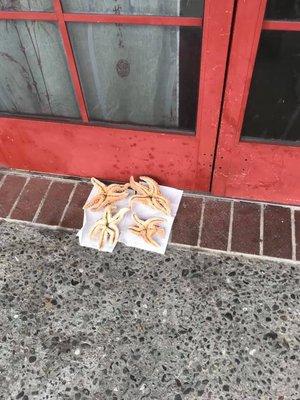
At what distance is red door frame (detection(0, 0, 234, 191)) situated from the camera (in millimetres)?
1874

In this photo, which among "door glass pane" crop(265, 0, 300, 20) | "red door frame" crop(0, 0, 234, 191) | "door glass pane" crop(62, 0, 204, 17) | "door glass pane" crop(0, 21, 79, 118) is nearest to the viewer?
"door glass pane" crop(265, 0, 300, 20)

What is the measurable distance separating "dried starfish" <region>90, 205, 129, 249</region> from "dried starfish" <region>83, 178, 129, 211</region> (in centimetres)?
12

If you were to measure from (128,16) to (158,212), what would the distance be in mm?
1200

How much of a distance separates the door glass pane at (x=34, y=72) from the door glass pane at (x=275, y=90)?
108 cm

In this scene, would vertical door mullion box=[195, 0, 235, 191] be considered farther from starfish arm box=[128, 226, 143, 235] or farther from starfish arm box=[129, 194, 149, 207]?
starfish arm box=[128, 226, 143, 235]

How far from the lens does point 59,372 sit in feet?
6.42

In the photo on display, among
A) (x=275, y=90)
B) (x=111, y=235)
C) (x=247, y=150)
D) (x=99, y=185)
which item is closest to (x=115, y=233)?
(x=111, y=235)

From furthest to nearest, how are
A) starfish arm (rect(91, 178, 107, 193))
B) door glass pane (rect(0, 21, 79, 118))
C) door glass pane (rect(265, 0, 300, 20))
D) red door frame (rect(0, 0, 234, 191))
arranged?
starfish arm (rect(91, 178, 107, 193))
door glass pane (rect(0, 21, 79, 118))
red door frame (rect(0, 0, 234, 191))
door glass pane (rect(265, 0, 300, 20))

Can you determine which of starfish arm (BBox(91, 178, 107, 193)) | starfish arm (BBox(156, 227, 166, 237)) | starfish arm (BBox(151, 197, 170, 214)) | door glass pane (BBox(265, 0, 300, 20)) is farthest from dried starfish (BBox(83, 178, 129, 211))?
door glass pane (BBox(265, 0, 300, 20))

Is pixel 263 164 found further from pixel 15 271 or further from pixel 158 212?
pixel 15 271

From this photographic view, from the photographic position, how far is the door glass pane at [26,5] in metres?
1.89

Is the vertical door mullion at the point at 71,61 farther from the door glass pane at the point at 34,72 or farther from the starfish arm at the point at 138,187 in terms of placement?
the starfish arm at the point at 138,187

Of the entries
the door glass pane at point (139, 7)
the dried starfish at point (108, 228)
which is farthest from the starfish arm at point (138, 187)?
the door glass pane at point (139, 7)

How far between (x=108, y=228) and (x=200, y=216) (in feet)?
2.02
